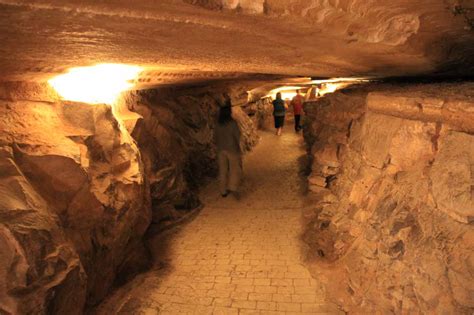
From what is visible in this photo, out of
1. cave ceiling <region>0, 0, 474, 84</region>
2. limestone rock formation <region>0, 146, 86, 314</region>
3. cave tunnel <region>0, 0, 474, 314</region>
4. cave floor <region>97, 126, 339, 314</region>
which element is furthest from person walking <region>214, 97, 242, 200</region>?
limestone rock formation <region>0, 146, 86, 314</region>

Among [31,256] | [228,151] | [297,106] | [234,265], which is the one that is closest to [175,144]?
[228,151]

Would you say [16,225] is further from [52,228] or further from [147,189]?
[147,189]

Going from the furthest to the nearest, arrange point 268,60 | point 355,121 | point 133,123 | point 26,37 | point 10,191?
point 133,123 < point 355,121 < point 268,60 < point 10,191 < point 26,37

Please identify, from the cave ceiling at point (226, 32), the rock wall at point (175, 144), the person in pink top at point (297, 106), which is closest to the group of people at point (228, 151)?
the rock wall at point (175, 144)

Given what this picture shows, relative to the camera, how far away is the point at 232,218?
6.13 metres

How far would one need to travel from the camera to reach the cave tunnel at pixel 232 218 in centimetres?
200

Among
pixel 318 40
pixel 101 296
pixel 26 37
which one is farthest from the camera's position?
pixel 101 296

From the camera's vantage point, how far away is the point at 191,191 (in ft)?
22.7

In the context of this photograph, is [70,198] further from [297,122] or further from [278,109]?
[297,122]

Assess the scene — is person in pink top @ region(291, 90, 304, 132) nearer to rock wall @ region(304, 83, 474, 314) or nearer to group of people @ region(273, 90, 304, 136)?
group of people @ region(273, 90, 304, 136)

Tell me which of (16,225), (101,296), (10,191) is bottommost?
(101,296)

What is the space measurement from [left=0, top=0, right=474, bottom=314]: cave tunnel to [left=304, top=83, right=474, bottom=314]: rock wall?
0.02 m

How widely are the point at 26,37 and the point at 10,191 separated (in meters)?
1.39

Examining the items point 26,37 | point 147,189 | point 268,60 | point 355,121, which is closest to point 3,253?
point 26,37
